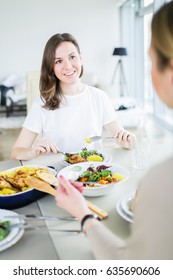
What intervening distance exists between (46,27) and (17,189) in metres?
5.69

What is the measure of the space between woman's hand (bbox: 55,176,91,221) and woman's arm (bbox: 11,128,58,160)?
652 millimetres

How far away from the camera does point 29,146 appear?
1668mm

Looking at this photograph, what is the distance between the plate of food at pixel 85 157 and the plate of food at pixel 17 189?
0.15m

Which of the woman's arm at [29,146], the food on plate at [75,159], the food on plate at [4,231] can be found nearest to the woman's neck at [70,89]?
the woman's arm at [29,146]

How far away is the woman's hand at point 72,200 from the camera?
2.49 ft

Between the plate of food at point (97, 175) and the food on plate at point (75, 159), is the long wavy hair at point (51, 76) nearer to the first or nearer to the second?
the food on plate at point (75, 159)

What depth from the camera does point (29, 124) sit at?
1720 mm

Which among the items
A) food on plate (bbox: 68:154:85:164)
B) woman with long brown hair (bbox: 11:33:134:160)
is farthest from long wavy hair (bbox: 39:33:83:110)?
food on plate (bbox: 68:154:85:164)

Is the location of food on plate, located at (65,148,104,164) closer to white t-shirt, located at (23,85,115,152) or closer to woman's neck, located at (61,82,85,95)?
white t-shirt, located at (23,85,115,152)

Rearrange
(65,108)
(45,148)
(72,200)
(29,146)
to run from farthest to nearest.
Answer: (65,108)
(29,146)
(45,148)
(72,200)

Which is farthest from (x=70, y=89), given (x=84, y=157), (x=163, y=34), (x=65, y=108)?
(x=163, y=34)

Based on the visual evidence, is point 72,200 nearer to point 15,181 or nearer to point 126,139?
point 15,181

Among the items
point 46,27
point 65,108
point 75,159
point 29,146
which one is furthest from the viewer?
point 46,27
